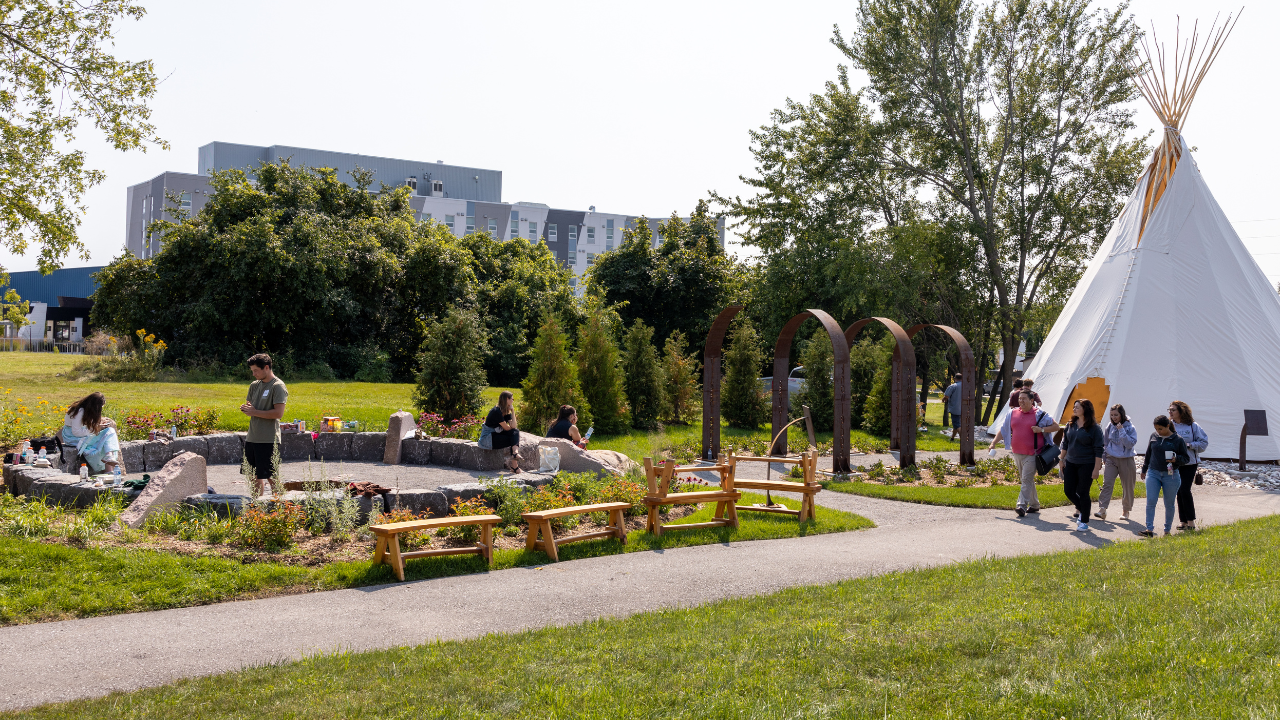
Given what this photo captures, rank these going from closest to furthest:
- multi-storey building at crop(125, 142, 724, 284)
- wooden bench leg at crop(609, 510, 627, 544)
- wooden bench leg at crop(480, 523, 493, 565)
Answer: wooden bench leg at crop(480, 523, 493, 565) → wooden bench leg at crop(609, 510, 627, 544) → multi-storey building at crop(125, 142, 724, 284)

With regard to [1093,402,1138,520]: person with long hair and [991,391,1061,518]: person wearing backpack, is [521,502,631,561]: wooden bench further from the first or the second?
[1093,402,1138,520]: person with long hair

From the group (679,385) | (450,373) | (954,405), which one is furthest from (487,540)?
(954,405)

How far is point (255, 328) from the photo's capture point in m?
28.1

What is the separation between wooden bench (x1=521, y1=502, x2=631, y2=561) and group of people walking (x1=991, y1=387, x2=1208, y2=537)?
5.47 metres

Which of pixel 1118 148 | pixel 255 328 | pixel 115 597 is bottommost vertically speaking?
pixel 115 597

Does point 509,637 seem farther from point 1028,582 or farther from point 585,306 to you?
point 585,306

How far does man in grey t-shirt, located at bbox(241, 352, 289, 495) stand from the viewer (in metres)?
9.12

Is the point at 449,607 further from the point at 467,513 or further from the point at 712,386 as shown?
the point at 712,386

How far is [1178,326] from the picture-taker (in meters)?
18.4

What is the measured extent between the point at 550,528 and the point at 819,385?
1553 cm

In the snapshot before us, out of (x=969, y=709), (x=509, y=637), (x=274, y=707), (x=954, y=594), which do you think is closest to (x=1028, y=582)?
(x=954, y=594)

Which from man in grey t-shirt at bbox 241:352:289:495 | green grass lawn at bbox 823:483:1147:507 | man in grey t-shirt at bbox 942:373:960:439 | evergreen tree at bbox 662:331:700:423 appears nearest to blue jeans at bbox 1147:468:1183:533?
green grass lawn at bbox 823:483:1147:507

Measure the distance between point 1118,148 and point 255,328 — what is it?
94.9ft

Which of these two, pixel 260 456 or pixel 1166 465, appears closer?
pixel 260 456
